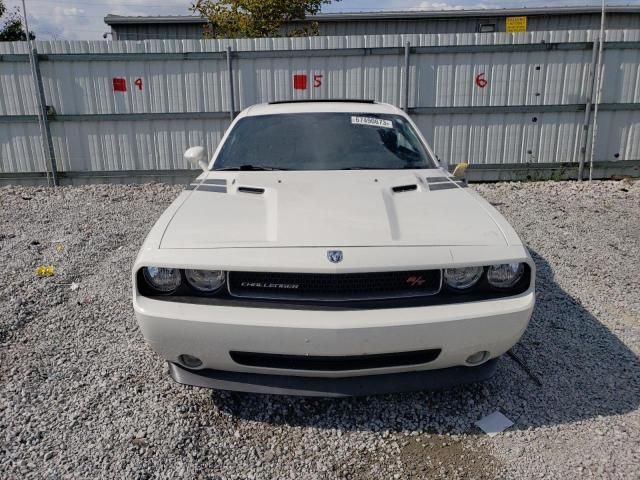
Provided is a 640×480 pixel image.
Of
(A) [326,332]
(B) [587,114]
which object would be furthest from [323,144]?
(B) [587,114]

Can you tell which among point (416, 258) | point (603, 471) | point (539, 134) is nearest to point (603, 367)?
point (603, 471)

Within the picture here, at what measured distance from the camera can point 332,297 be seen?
2.27m

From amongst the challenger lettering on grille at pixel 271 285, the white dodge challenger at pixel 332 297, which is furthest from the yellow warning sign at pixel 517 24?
the challenger lettering on grille at pixel 271 285

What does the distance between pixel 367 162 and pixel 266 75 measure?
532cm

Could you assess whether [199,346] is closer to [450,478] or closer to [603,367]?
[450,478]

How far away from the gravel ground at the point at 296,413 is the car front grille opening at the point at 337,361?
44cm

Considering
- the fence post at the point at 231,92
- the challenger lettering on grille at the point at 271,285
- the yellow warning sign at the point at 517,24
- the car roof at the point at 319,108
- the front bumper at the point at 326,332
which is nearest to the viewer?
the front bumper at the point at 326,332

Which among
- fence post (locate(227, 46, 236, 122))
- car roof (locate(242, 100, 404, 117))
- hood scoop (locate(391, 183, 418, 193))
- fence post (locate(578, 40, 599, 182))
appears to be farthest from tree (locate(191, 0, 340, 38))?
hood scoop (locate(391, 183, 418, 193))

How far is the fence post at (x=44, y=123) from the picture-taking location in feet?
26.3

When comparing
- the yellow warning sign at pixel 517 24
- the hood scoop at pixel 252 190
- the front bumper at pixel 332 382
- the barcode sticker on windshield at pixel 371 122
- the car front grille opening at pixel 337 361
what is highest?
the yellow warning sign at pixel 517 24

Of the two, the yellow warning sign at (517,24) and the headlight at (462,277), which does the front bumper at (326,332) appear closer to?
the headlight at (462,277)

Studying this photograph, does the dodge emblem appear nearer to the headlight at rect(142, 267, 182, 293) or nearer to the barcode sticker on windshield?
the headlight at rect(142, 267, 182, 293)

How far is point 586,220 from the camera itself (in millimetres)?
6434

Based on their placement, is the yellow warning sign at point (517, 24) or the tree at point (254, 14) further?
the tree at point (254, 14)
